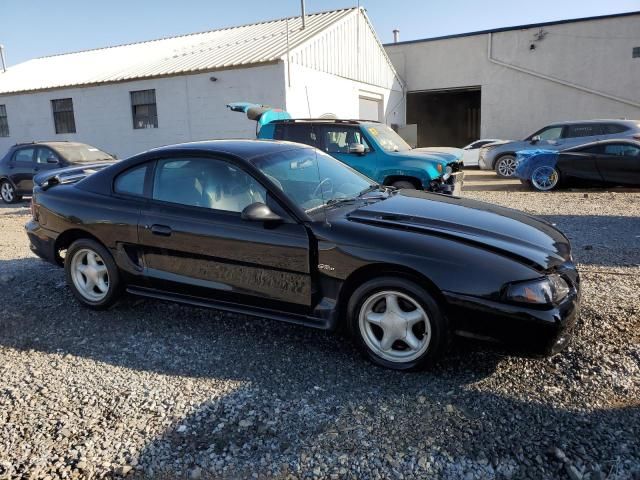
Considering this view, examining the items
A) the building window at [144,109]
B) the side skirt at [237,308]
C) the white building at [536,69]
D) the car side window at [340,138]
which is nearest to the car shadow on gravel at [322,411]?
the side skirt at [237,308]

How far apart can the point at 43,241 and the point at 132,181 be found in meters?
1.23

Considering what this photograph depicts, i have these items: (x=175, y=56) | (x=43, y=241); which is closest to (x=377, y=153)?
(x=43, y=241)

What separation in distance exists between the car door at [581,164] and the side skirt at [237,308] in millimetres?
10297

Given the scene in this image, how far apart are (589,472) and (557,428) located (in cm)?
32

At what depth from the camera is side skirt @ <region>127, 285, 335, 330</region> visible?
11.2 feet

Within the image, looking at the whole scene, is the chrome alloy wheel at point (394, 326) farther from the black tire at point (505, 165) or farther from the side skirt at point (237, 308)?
the black tire at point (505, 165)

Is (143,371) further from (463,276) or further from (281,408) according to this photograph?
(463,276)

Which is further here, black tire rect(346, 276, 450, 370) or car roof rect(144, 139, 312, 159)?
car roof rect(144, 139, 312, 159)

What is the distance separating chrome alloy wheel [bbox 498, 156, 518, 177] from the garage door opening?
32.7 ft

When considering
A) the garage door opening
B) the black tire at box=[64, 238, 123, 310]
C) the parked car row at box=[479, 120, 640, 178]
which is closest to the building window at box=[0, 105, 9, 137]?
the garage door opening

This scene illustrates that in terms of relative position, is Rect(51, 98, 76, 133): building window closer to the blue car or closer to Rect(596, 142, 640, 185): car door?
the blue car

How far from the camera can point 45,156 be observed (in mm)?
11969

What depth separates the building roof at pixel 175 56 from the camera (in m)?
16.0

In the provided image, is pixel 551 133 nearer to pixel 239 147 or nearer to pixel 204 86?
pixel 204 86
